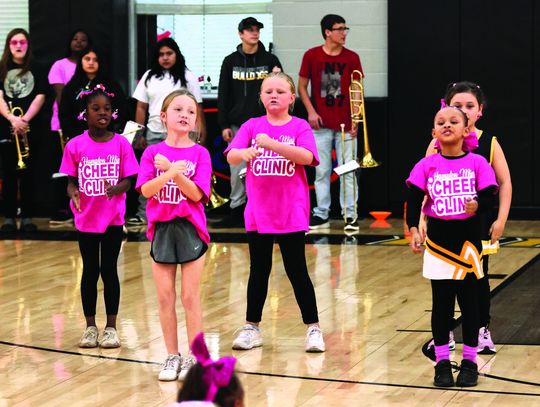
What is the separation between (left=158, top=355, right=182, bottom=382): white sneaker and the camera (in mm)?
5680

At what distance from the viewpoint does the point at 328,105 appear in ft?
37.7

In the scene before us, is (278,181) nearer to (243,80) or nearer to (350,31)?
(243,80)

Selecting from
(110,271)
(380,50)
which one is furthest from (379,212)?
(110,271)

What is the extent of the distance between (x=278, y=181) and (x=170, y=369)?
3.90ft

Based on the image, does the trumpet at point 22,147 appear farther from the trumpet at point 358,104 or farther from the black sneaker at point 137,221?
the trumpet at point 358,104

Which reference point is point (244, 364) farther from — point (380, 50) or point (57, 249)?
point (380, 50)

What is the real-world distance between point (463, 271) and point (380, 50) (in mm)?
7222

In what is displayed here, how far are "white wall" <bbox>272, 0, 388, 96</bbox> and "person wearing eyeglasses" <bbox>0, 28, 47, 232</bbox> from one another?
2663mm

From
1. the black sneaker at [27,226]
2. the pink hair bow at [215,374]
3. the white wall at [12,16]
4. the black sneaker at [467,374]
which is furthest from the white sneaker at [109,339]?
the white wall at [12,16]

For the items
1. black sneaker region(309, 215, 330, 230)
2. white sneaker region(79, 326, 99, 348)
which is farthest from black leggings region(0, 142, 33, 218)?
white sneaker region(79, 326, 99, 348)

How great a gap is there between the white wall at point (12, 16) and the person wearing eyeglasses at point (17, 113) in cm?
144

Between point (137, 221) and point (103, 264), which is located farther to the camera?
point (137, 221)

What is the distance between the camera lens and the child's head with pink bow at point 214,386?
2.59 metres

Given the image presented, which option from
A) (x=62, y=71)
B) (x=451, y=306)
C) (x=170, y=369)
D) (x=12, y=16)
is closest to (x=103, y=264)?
(x=170, y=369)
